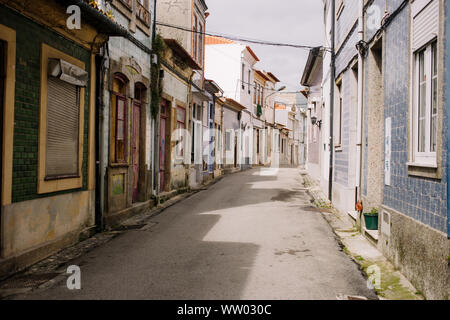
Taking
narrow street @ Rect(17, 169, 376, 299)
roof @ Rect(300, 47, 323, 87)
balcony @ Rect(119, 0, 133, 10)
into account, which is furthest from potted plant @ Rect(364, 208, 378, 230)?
roof @ Rect(300, 47, 323, 87)

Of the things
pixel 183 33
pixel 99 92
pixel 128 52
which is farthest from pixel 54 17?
Result: pixel 183 33

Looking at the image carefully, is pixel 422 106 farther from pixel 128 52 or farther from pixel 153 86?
pixel 153 86

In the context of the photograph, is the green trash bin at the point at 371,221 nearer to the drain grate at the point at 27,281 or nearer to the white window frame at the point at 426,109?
the white window frame at the point at 426,109

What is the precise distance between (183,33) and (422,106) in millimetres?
12873

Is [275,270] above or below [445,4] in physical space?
below

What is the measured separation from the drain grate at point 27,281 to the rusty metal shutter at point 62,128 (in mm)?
1616

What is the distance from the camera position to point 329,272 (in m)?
5.72

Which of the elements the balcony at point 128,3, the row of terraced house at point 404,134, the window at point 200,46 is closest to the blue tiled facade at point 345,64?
the row of terraced house at point 404,134

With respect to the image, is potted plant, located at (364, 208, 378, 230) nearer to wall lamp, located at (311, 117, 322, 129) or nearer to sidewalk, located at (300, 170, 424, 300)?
sidewalk, located at (300, 170, 424, 300)

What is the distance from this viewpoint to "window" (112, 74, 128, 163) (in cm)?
972

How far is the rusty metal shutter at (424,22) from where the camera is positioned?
472cm

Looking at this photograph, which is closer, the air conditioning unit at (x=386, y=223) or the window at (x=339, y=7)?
the air conditioning unit at (x=386, y=223)

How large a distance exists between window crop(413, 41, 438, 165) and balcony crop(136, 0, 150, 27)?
7322mm

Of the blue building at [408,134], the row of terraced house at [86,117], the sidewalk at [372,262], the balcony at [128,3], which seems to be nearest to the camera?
the blue building at [408,134]
